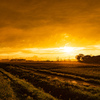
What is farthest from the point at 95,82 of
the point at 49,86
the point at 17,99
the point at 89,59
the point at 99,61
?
the point at 89,59

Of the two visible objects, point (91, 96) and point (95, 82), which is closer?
point (91, 96)

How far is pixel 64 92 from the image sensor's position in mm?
17984

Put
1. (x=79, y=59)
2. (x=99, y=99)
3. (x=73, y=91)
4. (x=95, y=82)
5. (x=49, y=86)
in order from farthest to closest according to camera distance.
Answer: (x=79, y=59)
(x=95, y=82)
(x=49, y=86)
(x=73, y=91)
(x=99, y=99)

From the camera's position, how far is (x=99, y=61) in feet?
419

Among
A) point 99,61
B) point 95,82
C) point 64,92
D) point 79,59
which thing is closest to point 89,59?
point 99,61

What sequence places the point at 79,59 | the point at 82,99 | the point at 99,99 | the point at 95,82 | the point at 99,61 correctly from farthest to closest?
the point at 79,59 < the point at 99,61 < the point at 95,82 < the point at 82,99 < the point at 99,99

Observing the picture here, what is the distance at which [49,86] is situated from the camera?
21359mm

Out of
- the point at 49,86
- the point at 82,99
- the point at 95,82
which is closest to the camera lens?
the point at 82,99

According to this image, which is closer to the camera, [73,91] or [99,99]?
[99,99]

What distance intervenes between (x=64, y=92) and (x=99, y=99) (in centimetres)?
467

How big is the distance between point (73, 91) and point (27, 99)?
5.53m

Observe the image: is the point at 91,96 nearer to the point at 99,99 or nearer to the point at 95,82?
the point at 99,99

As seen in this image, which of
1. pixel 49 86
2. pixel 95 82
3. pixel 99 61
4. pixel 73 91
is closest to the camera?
pixel 73 91

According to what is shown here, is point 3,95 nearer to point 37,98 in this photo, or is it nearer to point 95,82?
point 37,98
